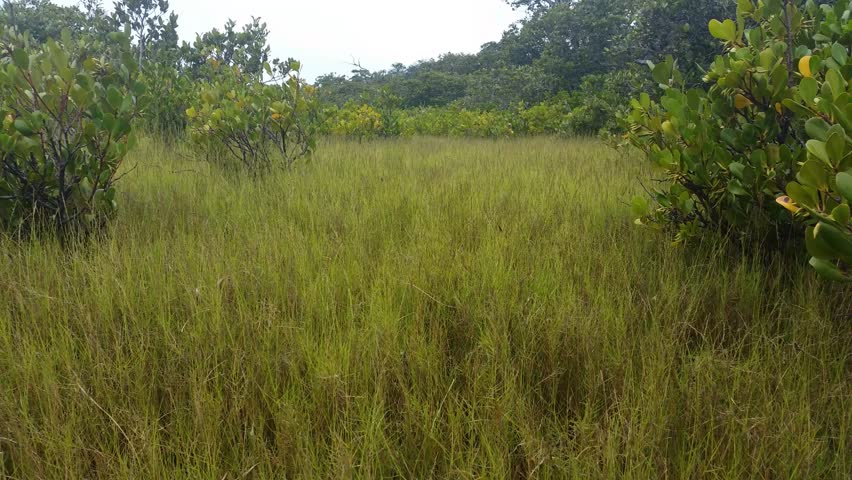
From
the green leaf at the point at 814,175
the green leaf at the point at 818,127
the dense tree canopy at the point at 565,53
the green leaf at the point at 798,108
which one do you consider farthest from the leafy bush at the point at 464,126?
the green leaf at the point at 814,175

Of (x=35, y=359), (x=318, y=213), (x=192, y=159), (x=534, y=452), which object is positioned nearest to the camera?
(x=534, y=452)

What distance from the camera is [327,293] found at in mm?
1725

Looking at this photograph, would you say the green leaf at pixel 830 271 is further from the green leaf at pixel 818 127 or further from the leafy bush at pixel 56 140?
the leafy bush at pixel 56 140

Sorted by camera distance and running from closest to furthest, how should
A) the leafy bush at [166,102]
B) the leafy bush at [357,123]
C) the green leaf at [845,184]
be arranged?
the green leaf at [845,184], the leafy bush at [166,102], the leafy bush at [357,123]

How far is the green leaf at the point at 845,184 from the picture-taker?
1.04 meters

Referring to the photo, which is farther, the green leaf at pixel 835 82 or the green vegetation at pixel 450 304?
the green leaf at pixel 835 82

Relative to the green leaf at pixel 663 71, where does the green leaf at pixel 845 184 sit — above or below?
below

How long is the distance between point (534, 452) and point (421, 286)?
0.79m

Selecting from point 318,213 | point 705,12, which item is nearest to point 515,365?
point 318,213

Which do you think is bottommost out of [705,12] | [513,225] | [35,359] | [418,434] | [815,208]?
[418,434]

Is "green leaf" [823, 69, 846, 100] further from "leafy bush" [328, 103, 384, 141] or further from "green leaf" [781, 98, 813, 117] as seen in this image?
"leafy bush" [328, 103, 384, 141]

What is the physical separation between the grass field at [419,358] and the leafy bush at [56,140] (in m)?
0.24

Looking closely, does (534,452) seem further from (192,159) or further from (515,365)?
(192,159)

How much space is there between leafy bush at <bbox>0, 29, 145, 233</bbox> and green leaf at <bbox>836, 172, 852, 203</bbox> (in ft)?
8.51
